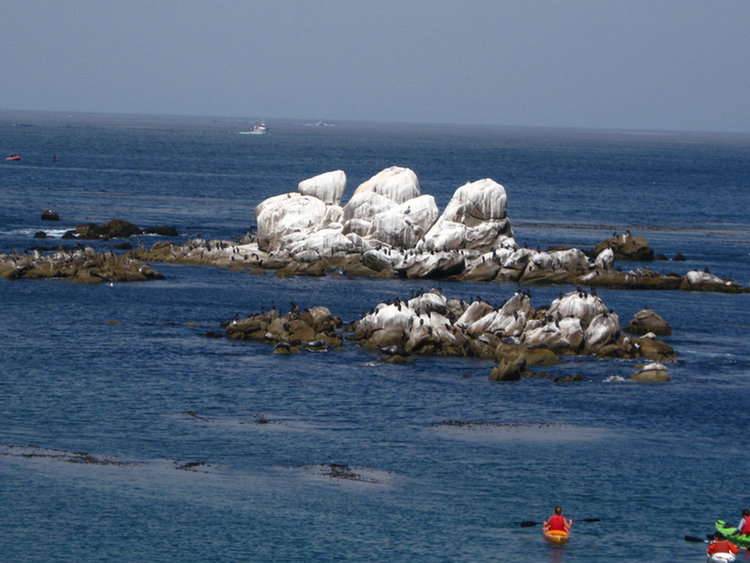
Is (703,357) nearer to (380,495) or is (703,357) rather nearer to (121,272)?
(380,495)

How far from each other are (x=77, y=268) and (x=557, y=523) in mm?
58835

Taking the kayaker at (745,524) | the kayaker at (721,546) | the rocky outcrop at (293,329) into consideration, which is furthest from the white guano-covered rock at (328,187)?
the kayaker at (721,546)

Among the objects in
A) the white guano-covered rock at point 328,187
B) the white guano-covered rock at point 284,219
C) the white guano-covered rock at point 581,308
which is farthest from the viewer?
the white guano-covered rock at point 328,187

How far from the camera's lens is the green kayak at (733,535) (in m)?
39.2

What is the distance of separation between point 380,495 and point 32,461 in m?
14.2

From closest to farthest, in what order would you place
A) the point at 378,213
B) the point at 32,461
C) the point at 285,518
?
1. the point at 285,518
2. the point at 32,461
3. the point at 378,213

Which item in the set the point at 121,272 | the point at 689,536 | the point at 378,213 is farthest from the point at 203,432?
the point at 378,213

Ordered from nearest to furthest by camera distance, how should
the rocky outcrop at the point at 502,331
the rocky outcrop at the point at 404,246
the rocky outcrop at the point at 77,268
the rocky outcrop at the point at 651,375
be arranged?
the rocky outcrop at the point at 651,375
the rocky outcrop at the point at 502,331
the rocky outcrop at the point at 77,268
the rocky outcrop at the point at 404,246

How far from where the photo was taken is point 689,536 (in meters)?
40.5

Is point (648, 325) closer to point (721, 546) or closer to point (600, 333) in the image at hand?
point (600, 333)

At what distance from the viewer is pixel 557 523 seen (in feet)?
130

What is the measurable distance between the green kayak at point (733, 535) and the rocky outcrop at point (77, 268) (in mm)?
58567

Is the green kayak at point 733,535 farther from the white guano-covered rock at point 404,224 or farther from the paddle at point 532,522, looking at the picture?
the white guano-covered rock at point 404,224

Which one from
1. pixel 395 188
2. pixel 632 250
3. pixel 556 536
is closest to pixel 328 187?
pixel 395 188
